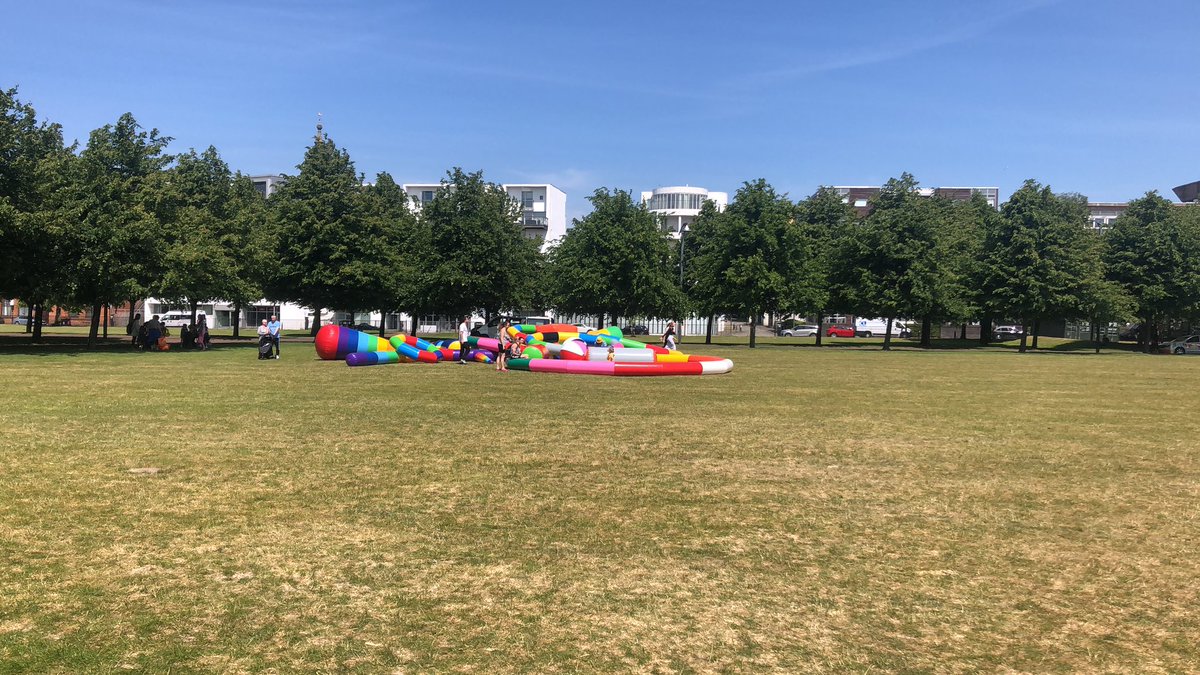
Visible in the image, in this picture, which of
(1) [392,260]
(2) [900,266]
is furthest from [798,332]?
(1) [392,260]

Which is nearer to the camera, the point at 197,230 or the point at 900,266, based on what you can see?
the point at 197,230

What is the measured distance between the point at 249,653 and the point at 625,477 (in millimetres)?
5414

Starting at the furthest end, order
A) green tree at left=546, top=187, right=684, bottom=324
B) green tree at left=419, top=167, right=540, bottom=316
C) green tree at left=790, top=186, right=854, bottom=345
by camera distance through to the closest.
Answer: green tree at left=790, top=186, right=854, bottom=345, green tree at left=546, top=187, right=684, bottom=324, green tree at left=419, top=167, right=540, bottom=316

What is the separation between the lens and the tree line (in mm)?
45719

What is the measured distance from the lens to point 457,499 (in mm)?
8234

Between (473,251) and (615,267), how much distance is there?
9106mm

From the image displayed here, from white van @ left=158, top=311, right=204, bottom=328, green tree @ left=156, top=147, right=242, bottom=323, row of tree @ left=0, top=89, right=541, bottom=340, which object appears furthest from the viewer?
white van @ left=158, top=311, right=204, bottom=328

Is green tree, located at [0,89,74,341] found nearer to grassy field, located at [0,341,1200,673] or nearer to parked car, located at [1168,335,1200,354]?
grassy field, located at [0,341,1200,673]

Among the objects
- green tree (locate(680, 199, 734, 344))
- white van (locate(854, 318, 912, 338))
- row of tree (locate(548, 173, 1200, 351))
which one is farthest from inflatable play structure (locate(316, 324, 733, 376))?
white van (locate(854, 318, 912, 338))

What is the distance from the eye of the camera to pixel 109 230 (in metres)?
31.5

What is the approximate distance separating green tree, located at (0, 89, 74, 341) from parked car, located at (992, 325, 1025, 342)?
252ft

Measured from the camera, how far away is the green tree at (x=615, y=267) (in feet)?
170

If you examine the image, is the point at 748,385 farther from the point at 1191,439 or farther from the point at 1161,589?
the point at 1161,589

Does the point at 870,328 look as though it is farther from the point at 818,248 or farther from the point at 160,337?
the point at 160,337
